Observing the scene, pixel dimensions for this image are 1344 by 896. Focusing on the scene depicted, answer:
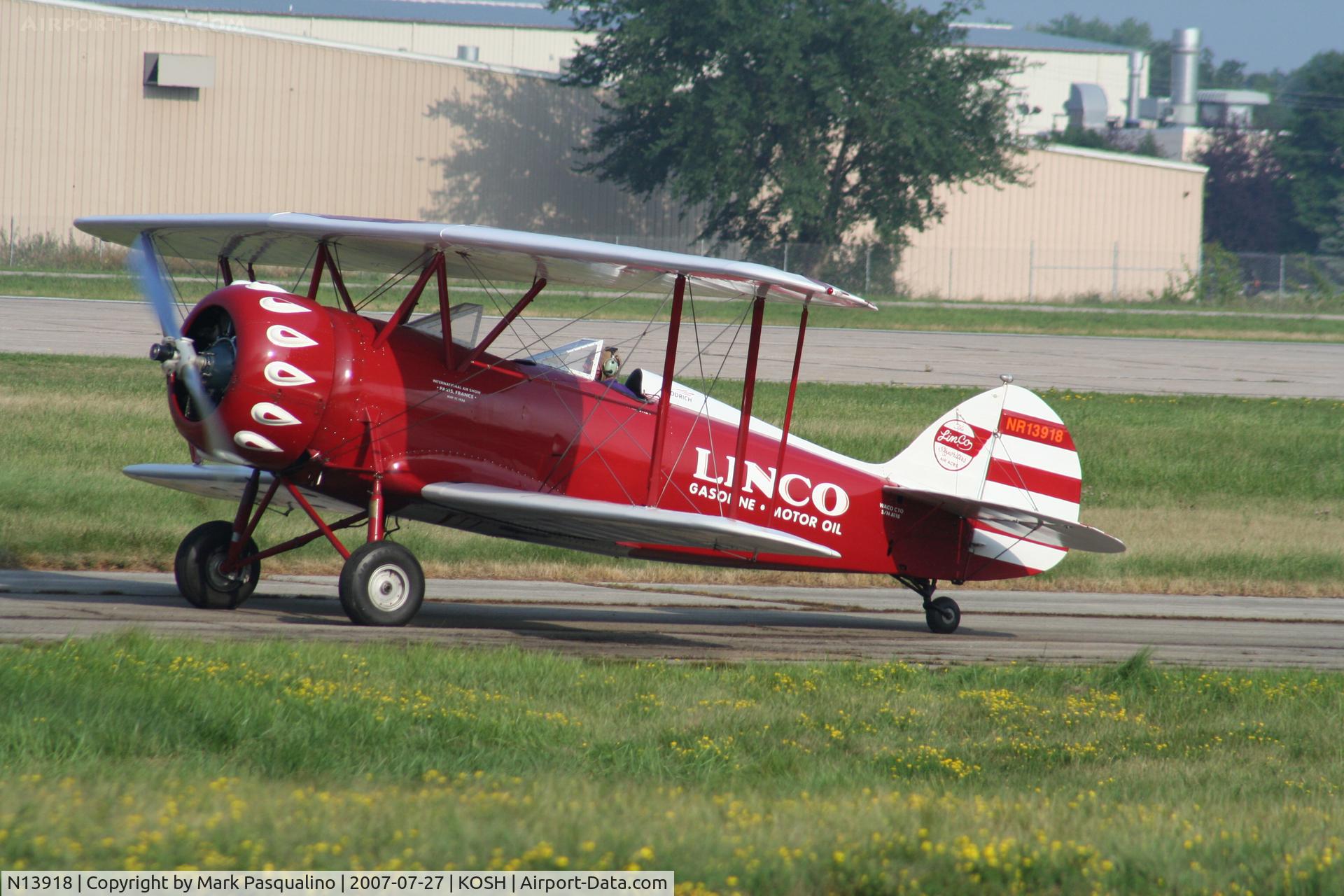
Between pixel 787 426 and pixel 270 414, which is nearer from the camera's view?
pixel 270 414

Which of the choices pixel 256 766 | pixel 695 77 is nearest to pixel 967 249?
pixel 695 77

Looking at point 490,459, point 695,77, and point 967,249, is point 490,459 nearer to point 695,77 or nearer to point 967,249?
point 695,77

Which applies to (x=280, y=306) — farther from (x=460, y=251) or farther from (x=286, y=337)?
(x=460, y=251)

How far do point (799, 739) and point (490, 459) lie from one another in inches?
159

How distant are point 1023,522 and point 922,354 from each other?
18741 mm

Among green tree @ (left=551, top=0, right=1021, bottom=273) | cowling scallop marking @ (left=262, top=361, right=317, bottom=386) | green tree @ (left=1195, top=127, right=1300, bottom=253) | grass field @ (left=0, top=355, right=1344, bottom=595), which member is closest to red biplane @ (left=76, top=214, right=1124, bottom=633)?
cowling scallop marking @ (left=262, top=361, right=317, bottom=386)

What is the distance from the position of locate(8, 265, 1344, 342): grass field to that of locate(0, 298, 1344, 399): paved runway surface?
4.88ft

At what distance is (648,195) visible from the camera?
5162 centimetres

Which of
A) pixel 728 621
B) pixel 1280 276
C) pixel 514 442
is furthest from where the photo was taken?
pixel 1280 276

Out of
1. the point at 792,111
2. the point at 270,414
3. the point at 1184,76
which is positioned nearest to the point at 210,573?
the point at 270,414

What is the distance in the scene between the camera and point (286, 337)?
9305 mm

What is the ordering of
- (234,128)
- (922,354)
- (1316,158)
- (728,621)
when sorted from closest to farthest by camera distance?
(728,621)
(922,354)
(234,128)
(1316,158)

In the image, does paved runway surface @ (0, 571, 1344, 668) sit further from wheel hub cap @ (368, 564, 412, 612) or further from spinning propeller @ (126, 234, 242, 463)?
spinning propeller @ (126, 234, 242, 463)

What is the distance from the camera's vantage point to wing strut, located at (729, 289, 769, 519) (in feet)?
33.1
